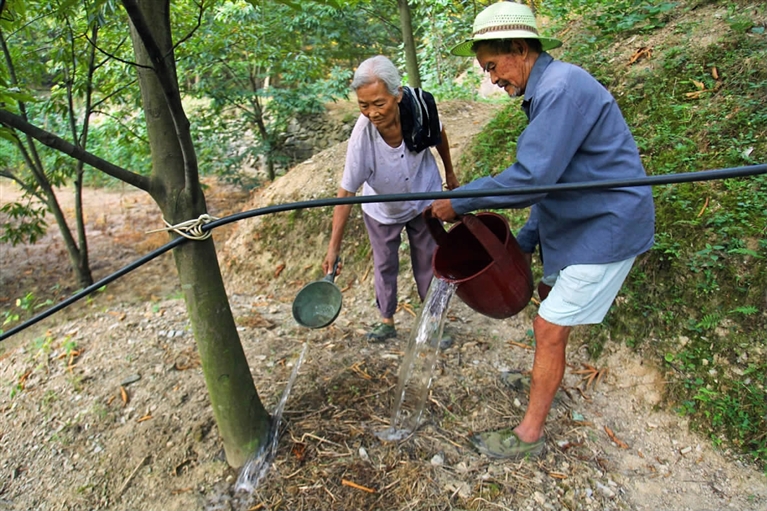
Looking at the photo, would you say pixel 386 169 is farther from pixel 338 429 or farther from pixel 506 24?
pixel 338 429

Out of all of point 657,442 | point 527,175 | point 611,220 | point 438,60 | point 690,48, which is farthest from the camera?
point 438,60

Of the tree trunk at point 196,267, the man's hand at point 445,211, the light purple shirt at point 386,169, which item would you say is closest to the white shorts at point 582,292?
the man's hand at point 445,211

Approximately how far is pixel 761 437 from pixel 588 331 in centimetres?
89

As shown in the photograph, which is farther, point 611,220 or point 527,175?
point 611,220

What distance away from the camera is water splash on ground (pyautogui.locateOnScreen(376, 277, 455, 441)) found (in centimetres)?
236

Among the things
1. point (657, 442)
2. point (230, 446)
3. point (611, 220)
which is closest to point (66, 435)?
point (230, 446)

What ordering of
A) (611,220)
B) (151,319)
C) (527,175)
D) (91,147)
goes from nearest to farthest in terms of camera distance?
(527,175), (611,220), (151,319), (91,147)

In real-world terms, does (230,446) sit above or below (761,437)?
above

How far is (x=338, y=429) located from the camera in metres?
2.32

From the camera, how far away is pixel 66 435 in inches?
96.2

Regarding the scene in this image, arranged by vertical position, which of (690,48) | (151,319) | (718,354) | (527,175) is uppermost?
(527,175)

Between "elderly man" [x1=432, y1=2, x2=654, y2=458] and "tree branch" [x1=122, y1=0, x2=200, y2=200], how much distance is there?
87cm

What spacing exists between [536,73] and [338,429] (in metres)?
1.66

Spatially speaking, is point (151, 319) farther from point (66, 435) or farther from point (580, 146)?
point (580, 146)
